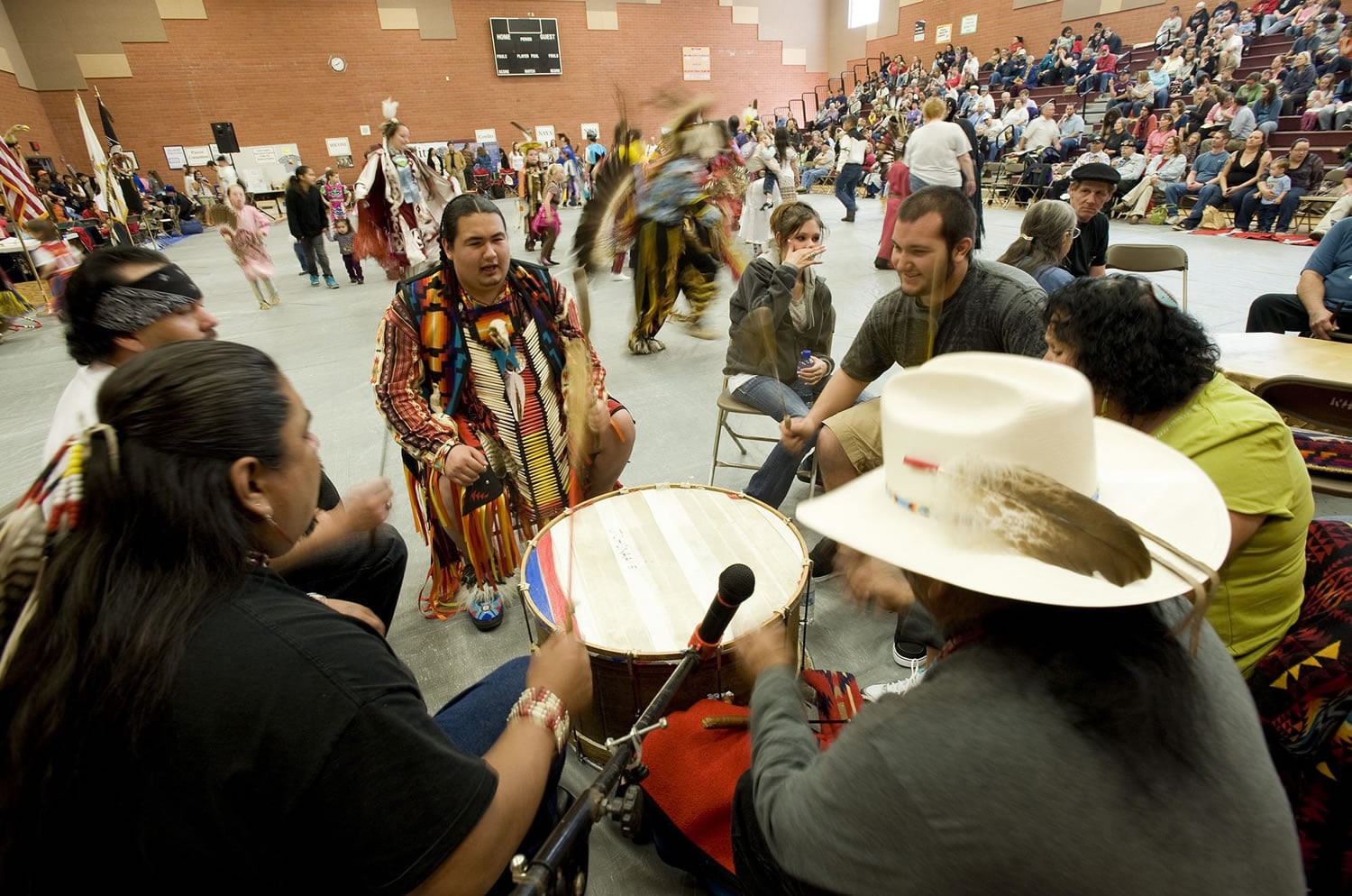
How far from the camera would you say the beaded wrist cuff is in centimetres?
119

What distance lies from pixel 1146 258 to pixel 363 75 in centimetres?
2062

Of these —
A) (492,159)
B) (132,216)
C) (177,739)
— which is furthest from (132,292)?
(492,159)

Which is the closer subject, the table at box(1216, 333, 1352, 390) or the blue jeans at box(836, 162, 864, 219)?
the table at box(1216, 333, 1352, 390)

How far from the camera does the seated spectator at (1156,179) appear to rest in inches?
382

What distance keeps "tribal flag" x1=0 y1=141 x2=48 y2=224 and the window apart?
23709 millimetres

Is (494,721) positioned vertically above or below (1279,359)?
below

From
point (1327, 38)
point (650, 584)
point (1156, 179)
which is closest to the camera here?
point (650, 584)

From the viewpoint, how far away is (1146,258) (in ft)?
12.9

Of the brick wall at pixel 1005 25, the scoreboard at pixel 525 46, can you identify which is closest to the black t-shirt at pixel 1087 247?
the brick wall at pixel 1005 25

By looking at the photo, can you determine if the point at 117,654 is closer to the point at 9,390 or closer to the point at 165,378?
the point at 165,378

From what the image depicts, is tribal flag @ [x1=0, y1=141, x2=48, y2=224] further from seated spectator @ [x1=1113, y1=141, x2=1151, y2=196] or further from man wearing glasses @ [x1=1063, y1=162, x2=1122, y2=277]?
seated spectator @ [x1=1113, y1=141, x2=1151, y2=196]

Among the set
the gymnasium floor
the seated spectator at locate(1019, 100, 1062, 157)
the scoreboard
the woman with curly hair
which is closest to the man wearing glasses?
the gymnasium floor

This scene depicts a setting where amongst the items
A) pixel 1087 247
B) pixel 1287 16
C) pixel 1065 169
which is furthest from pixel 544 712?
pixel 1287 16

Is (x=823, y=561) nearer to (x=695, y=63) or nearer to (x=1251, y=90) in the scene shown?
(x=695, y=63)
